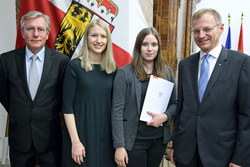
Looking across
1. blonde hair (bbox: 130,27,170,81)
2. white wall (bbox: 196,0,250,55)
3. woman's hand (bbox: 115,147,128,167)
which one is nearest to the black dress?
woman's hand (bbox: 115,147,128,167)

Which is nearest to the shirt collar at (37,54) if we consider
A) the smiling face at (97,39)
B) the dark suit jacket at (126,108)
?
the smiling face at (97,39)

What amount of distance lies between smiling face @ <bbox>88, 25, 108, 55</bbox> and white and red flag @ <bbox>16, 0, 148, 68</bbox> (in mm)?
630

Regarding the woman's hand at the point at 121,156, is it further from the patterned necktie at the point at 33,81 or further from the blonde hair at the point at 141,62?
the patterned necktie at the point at 33,81

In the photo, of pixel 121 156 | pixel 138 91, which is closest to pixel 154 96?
pixel 138 91

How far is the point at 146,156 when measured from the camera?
1.52 m

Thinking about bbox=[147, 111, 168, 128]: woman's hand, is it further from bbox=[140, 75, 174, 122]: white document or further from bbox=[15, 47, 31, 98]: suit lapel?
bbox=[15, 47, 31, 98]: suit lapel

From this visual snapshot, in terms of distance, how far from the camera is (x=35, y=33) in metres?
1.60

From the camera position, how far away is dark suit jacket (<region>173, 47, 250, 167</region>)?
47.2 inches

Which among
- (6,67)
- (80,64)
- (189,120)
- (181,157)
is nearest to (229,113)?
(189,120)

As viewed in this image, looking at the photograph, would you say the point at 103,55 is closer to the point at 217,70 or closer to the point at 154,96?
the point at 154,96

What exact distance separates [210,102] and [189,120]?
18 cm

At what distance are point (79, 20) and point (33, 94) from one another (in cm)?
91

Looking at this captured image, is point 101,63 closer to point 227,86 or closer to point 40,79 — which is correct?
point 40,79

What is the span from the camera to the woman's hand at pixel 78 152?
4.82ft
